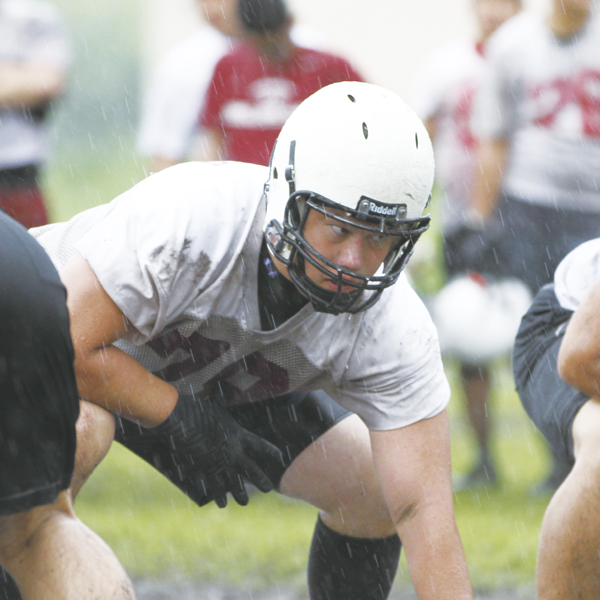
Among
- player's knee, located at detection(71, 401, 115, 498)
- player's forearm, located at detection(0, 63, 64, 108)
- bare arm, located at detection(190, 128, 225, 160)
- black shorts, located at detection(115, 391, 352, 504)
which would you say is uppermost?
player's forearm, located at detection(0, 63, 64, 108)

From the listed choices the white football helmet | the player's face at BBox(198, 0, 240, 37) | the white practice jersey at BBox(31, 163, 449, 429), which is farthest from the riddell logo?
the player's face at BBox(198, 0, 240, 37)

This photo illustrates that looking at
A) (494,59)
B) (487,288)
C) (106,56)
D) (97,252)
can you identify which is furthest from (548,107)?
(106,56)

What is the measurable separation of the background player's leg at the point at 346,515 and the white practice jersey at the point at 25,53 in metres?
1.91

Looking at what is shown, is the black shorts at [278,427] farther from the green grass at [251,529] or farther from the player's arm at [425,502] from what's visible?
the green grass at [251,529]

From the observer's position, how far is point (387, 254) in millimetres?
2389

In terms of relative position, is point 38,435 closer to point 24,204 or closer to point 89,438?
point 89,438

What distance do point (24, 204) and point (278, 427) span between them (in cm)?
175

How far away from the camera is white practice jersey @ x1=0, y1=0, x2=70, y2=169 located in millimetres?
4020

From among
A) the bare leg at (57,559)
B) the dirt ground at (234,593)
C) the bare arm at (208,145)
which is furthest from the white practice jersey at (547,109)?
the bare leg at (57,559)

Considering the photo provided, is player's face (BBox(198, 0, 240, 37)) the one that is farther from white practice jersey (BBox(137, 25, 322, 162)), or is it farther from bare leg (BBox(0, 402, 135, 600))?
bare leg (BBox(0, 402, 135, 600))

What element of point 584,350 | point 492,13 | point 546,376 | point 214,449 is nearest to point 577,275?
point 546,376

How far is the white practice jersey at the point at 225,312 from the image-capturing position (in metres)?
2.37

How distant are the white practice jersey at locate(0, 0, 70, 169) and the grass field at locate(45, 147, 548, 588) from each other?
5.24ft

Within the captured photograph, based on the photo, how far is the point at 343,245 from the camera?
2332mm
